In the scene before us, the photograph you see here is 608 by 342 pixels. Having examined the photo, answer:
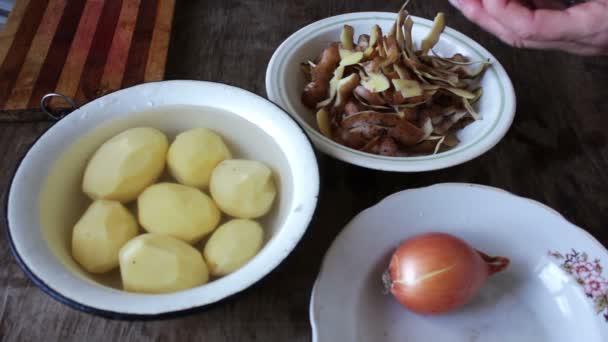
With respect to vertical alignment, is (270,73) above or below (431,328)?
above

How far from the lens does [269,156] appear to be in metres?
0.62

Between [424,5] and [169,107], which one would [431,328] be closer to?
[169,107]

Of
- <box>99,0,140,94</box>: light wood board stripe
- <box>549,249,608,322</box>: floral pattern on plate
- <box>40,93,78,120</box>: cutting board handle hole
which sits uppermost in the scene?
<box>549,249,608,322</box>: floral pattern on plate

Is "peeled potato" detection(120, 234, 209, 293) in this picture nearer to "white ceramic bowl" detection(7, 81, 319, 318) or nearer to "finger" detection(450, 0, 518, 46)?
"white ceramic bowl" detection(7, 81, 319, 318)

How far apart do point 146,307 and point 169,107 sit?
310 mm

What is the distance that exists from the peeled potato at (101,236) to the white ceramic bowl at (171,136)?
15 millimetres

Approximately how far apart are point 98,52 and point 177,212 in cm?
53

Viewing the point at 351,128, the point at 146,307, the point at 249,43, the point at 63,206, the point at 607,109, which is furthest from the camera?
the point at 249,43

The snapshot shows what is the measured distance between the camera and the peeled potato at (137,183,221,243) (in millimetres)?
542

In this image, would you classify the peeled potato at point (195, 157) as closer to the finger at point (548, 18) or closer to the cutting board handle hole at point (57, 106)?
the cutting board handle hole at point (57, 106)

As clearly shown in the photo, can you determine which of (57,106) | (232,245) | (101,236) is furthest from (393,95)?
(57,106)

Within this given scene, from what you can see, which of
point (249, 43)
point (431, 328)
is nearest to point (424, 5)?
point (249, 43)

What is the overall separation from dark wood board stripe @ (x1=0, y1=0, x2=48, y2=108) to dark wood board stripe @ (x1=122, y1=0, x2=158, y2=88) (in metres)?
0.20

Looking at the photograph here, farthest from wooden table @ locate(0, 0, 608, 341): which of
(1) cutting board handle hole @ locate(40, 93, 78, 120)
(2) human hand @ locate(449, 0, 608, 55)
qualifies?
(2) human hand @ locate(449, 0, 608, 55)
